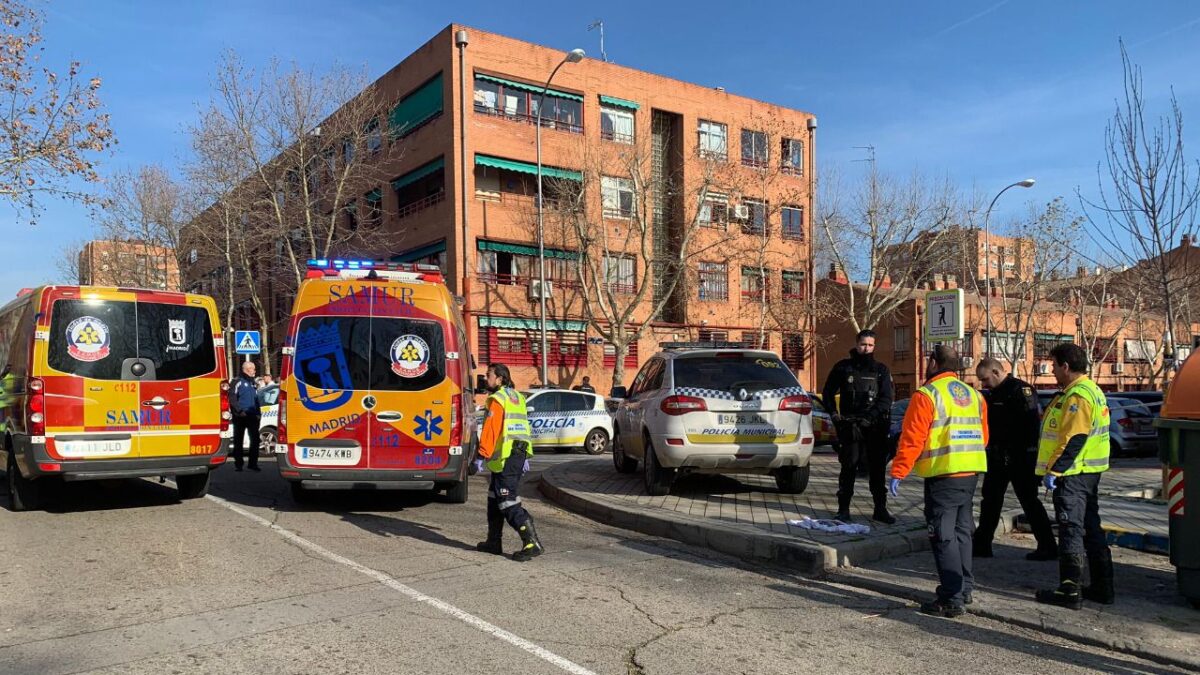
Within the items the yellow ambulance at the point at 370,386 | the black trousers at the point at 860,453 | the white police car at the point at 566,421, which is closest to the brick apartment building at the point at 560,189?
the white police car at the point at 566,421

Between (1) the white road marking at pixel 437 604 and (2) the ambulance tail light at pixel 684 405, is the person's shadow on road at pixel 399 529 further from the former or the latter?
(2) the ambulance tail light at pixel 684 405

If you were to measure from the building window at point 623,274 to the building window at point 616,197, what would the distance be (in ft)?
5.51

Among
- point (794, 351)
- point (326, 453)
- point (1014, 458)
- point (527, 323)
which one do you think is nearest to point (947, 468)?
point (1014, 458)

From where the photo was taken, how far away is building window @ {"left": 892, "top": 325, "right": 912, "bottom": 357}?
43.2 metres

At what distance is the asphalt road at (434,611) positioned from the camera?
14.7ft

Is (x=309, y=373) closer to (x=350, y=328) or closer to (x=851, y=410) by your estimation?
(x=350, y=328)

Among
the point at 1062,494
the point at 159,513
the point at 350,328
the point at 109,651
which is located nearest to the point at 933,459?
the point at 1062,494

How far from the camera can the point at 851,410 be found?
26.7 ft

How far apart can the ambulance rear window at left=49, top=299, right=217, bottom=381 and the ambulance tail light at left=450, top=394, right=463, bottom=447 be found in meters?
2.93

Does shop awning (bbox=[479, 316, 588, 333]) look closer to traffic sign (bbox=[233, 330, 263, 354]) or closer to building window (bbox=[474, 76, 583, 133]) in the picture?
building window (bbox=[474, 76, 583, 133])

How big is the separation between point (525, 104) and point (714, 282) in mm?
10468

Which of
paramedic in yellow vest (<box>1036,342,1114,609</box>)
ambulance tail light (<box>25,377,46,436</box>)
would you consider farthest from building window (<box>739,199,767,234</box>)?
paramedic in yellow vest (<box>1036,342,1114,609</box>)

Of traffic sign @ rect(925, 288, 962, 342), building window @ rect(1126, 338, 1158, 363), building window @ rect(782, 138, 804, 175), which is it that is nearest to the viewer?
traffic sign @ rect(925, 288, 962, 342)

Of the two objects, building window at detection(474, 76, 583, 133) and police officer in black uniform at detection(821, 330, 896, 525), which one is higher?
building window at detection(474, 76, 583, 133)
